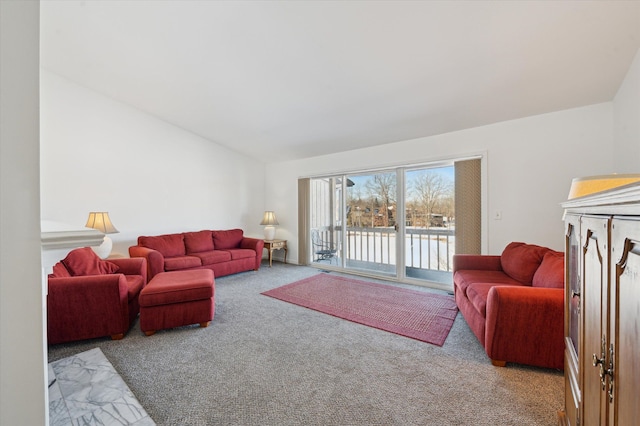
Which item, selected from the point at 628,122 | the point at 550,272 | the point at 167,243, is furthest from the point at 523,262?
the point at 167,243

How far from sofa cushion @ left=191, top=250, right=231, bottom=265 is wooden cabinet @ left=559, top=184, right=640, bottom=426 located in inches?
167

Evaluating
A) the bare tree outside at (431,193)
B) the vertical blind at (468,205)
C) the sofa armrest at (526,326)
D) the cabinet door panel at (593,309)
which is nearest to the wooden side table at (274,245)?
the bare tree outside at (431,193)

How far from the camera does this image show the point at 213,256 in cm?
423

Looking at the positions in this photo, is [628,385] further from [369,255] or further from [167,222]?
[167,222]

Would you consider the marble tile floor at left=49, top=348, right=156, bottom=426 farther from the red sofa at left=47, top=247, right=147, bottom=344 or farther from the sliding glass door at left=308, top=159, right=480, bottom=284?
the sliding glass door at left=308, top=159, right=480, bottom=284

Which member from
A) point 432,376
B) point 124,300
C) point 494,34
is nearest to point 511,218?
point 494,34

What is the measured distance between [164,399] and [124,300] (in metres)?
1.18

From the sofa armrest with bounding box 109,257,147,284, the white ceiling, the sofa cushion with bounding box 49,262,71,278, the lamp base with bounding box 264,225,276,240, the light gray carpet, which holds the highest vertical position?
the white ceiling

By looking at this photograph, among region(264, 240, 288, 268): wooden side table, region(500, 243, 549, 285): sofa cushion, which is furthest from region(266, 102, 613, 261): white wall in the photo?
region(264, 240, 288, 268): wooden side table

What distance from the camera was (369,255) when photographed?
16.6ft

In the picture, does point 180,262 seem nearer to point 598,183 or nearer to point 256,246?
point 256,246

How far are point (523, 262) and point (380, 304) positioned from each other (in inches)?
61.2

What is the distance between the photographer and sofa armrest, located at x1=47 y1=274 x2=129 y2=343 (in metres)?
2.15

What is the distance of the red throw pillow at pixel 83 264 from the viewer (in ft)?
8.39
